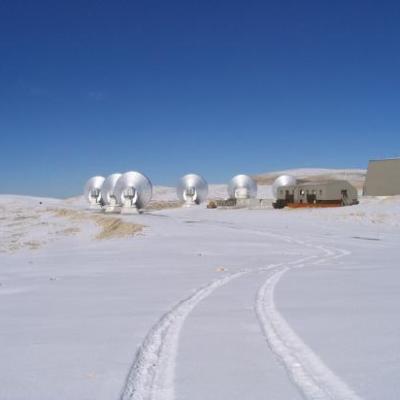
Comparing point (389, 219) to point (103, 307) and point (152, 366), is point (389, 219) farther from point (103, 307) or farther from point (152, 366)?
point (152, 366)

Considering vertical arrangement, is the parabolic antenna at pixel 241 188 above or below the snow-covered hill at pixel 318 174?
below

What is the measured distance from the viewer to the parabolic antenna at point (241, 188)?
60.8 metres

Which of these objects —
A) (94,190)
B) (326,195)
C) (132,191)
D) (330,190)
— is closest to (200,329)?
(132,191)

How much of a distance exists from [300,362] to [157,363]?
1.20m

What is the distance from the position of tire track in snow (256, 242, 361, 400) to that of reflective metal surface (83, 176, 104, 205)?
56.4 meters

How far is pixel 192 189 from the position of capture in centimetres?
6009

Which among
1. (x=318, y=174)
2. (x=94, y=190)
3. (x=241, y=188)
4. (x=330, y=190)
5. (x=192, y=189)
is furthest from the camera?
(x=318, y=174)

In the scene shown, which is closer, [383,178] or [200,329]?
[200,329]

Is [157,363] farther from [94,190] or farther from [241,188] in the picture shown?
[94,190]

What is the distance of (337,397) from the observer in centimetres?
367

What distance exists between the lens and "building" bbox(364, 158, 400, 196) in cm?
5243

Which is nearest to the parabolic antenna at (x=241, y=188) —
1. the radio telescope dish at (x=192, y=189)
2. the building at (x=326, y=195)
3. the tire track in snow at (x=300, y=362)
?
the radio telescope dish at (x=192, y=189)

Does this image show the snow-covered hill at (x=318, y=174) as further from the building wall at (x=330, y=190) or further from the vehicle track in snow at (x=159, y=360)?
the vehicle track in snow at (x=159, y=360)

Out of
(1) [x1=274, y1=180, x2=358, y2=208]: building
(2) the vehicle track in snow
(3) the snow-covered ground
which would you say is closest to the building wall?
(1) [x1=274, y1=180, x2=358, y2=208]: building
